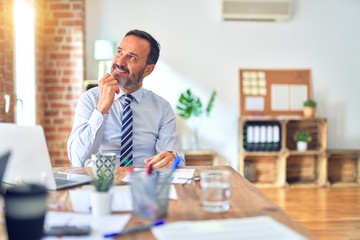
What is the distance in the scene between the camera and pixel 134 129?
2166 millimetres

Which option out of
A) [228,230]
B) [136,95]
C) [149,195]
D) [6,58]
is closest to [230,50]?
[6,58]

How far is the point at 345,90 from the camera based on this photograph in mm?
5246

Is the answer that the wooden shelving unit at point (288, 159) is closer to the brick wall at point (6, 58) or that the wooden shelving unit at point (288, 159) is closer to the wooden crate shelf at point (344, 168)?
the wooden crate shelf at point (344, 168)

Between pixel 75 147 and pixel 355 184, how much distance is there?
408cm

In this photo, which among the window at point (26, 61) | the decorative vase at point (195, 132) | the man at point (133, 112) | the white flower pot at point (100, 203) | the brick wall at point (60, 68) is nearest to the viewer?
the white flower pot at point (100, 203)

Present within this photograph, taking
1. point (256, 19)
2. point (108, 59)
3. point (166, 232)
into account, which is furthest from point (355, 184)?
point (166, 232)

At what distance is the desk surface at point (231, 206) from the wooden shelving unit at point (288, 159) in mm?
3584

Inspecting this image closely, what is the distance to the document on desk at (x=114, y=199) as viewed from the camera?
112 centimetres

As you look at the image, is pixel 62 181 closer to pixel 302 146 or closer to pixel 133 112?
pixel 133 112

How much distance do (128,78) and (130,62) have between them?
0.27ft

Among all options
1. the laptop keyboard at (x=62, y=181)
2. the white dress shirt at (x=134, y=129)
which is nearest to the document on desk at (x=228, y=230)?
the laptop keyboard at (x=62, y=181)

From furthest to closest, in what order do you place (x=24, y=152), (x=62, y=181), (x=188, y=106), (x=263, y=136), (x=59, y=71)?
(x=263, y=136), (x=188, y=106), (x=59, y=71), (x=62, y=181), (x=24, y=152)

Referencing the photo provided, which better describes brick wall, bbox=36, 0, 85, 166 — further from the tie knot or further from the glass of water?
the glass of water

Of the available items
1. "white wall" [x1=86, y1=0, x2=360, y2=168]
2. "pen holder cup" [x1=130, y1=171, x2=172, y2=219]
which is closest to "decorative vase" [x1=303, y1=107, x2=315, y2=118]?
"white wall" [x1=86, y1=0, x2=360, y2=168]
